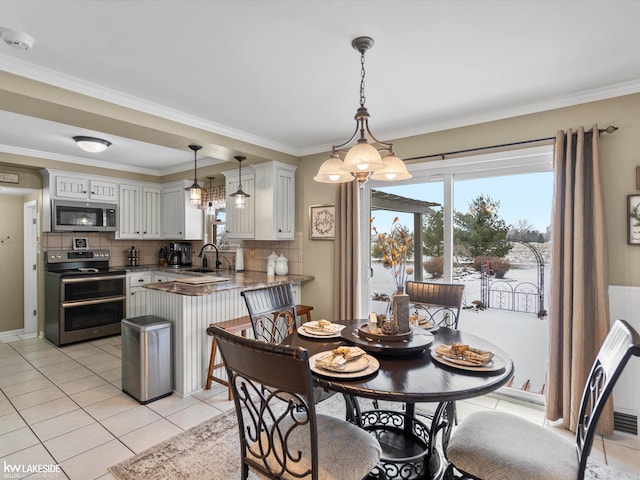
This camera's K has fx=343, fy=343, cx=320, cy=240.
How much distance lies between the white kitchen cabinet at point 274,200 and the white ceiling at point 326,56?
0.94 meters

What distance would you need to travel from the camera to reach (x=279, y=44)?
78.3 inches

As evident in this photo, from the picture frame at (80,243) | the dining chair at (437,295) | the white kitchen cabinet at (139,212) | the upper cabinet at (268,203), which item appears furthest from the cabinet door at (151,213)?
the dining chair at (437,295)

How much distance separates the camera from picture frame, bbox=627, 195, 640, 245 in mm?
2400

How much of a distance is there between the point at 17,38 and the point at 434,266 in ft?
11.4

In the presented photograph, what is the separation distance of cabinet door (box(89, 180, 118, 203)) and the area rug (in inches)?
157

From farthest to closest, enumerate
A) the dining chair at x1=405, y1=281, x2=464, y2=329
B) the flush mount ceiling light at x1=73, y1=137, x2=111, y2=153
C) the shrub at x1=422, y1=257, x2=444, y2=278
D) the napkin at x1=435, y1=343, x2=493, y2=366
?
the flush mount ceiling light at x1=73, y1=137, x2=111, y2=153 → the shrub at x1=422, y1=257, x2=444, y2=278 → the dining chair at x1=405, y1=281, x2=464, y2=329 → the napkin at x1=435, y1=343, x2=493, y2=366

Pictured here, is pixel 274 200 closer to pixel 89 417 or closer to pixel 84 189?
pixel 89 417

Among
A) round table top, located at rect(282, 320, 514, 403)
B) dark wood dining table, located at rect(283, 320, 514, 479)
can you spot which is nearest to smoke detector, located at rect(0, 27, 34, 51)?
dark wood dining table, located at rect(283, 320, 514, 479)

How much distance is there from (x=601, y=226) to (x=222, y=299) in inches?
125

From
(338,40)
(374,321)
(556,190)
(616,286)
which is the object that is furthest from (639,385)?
(338,40)

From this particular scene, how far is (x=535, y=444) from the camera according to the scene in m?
1.51

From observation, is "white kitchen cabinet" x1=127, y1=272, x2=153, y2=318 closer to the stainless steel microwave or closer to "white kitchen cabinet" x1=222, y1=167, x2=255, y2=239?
the stainless steel microwave


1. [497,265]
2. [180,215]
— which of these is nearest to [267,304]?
[497,265]

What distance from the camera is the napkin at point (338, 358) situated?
1.56m
